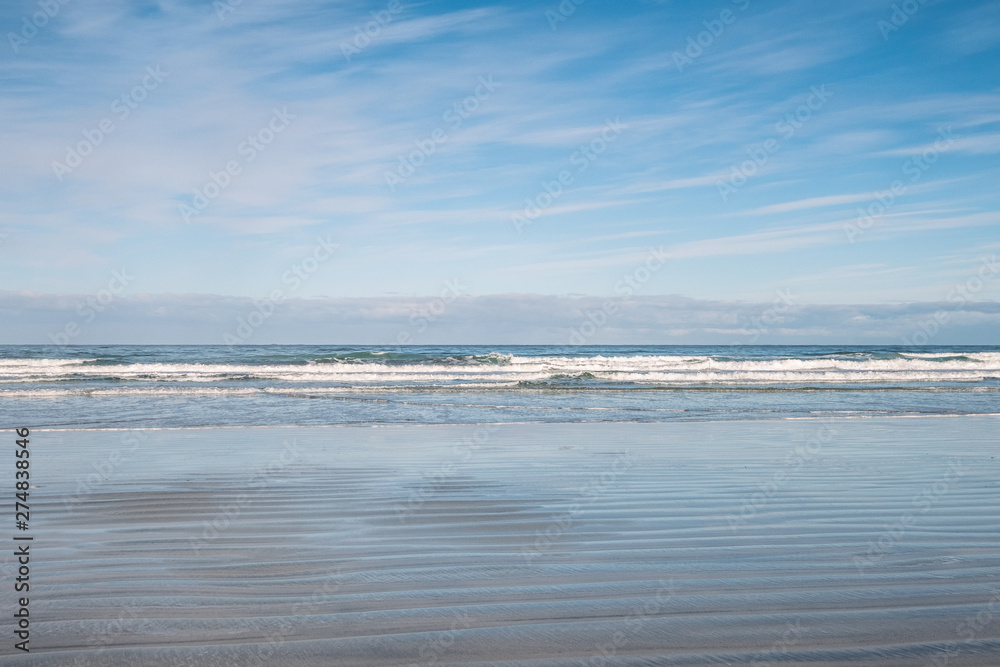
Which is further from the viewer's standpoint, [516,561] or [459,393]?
[459,393]

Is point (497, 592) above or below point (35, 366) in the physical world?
below

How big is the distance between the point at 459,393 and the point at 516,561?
A: 17.0 metres

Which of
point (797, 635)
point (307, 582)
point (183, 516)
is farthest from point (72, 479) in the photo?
point (797, 635)

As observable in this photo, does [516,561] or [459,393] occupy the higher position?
[459,393]

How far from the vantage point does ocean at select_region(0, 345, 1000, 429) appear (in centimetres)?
1478

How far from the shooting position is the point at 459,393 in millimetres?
21438

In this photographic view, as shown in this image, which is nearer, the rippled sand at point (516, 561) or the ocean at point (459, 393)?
the rippled sand at point (516, 561)

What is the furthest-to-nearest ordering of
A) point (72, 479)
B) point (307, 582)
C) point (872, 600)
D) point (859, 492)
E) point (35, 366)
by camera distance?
point (35, 366) → point (72, 479) → point (859, 492) → point (307, 582) → point (872, 600)

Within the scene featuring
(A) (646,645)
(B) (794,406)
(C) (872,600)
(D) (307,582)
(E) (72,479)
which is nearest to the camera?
(A) (646,645)

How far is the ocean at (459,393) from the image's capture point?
1478 cm

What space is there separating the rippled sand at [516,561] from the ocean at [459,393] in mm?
6171

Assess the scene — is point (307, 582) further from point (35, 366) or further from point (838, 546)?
point (35, 366)

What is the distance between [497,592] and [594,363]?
34.8 metres

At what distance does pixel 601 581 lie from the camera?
158 inches
